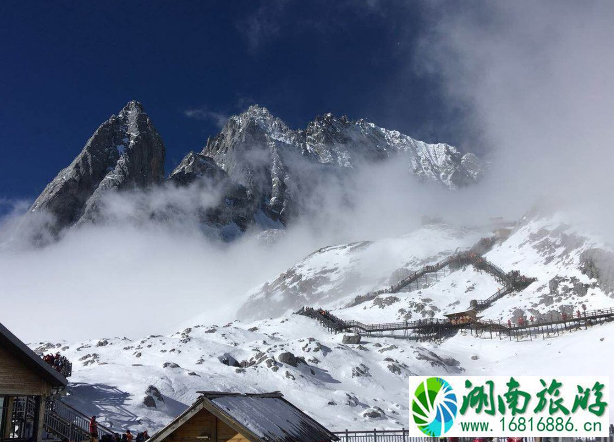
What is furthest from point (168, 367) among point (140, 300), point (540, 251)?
point (140, 300)

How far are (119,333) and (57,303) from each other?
45.1m

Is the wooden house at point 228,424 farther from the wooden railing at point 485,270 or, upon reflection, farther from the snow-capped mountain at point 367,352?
the wooden railing at point 485,270

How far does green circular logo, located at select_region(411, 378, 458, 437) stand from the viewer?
27.0ft

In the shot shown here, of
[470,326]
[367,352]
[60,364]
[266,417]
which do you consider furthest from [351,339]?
[266,417]

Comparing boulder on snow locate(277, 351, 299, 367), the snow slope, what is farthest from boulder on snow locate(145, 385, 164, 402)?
the snow slope

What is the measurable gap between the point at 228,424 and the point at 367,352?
4778cm

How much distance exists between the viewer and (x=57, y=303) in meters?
195

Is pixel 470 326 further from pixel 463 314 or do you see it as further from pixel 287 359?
pixel 287 359

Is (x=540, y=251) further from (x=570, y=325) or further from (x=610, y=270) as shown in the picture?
(x=570, y=325)

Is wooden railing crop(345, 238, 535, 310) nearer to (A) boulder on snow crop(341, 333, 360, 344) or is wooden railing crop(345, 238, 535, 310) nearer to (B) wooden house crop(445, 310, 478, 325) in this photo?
(B) wooden house crop(445, 310, 478, 325)

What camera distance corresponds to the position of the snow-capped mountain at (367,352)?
36531 millimetres

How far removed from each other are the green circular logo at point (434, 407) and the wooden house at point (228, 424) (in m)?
5.07

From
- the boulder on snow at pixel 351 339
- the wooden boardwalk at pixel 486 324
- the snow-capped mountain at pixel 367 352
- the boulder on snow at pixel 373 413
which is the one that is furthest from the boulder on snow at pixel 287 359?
the wooden boardwalk at pixel 486 324

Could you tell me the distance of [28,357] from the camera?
16.8m
